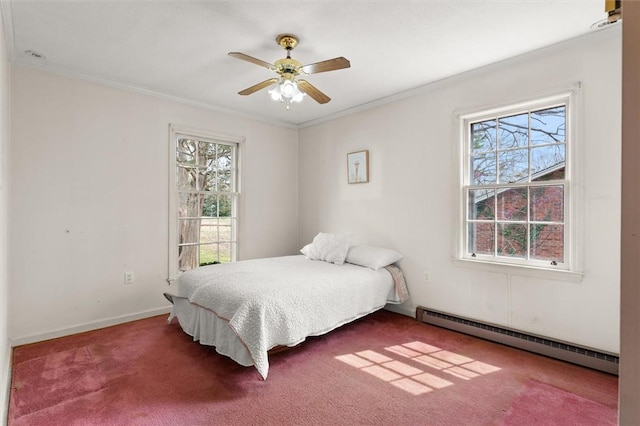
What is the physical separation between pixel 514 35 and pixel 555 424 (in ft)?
8.61

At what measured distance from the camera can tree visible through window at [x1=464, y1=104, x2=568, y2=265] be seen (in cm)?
276

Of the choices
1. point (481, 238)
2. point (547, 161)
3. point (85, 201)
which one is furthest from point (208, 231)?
point (547, 161)

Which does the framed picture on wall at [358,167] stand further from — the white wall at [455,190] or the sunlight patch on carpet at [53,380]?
the sunlight patch on carpet at [53,380]

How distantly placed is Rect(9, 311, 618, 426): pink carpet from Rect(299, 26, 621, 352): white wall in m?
0.41

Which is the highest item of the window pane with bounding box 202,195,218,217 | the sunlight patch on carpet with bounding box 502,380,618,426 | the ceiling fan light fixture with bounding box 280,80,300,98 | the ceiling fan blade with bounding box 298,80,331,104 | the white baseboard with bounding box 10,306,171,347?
the ceiling fan blade with bounding box 298,80,331,104

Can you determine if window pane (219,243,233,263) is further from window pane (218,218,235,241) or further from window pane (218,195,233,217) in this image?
window pane (218,195,233,217)

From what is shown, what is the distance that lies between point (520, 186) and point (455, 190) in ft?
1.87

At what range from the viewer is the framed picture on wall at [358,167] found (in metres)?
4.13

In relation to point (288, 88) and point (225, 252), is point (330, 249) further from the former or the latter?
point (288, 88)

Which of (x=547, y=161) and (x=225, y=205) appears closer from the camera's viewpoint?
(x=547, y=161)

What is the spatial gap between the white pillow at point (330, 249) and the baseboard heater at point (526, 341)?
102cm

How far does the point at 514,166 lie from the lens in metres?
3.03

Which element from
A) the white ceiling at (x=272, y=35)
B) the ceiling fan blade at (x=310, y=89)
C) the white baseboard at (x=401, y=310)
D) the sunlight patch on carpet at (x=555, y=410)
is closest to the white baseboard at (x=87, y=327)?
the white ceiling at (x=272, y=35)

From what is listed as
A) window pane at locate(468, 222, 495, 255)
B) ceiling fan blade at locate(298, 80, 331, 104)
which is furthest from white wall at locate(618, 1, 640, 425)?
window pane at locate(468, 222, 495, 255)
